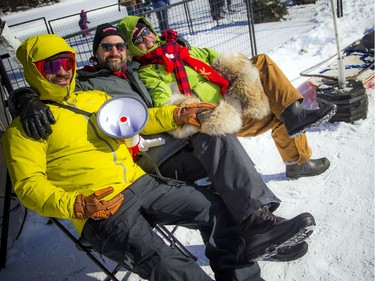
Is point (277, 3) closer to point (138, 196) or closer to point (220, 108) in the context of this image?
point (220, 108)

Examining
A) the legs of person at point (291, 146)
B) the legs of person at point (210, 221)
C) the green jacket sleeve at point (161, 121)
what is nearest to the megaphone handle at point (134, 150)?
the green jacket sleeve at point (161, 121)

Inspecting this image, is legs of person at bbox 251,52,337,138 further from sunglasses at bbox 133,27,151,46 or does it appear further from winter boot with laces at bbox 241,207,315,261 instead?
sunglasses at bbox 133,27,151,46

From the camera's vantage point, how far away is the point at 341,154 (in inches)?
117

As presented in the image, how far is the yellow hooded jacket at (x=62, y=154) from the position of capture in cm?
164

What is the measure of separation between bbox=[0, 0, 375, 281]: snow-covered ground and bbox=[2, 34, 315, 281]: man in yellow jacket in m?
0.39

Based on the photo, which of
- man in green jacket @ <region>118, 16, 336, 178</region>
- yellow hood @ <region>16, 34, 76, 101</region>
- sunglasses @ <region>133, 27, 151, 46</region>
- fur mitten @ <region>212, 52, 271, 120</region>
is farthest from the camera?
sunglasses @ <region>133, 27, 151, 46</region>

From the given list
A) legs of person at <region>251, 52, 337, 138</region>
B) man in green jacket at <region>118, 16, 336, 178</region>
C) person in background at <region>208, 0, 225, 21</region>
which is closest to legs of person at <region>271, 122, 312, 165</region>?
man in green jacket at <region>118, 16, 336, 178</region>

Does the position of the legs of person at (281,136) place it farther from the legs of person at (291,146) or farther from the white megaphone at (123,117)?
the white megaphone at (123,117)

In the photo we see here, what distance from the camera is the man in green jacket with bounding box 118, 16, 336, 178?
7.83ft

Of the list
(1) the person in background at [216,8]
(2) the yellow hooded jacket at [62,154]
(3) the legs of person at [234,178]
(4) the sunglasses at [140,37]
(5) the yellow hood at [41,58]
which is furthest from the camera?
(1) the person in background at [216,8]

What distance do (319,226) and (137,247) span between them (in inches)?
53.6

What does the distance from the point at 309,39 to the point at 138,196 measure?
5377mm

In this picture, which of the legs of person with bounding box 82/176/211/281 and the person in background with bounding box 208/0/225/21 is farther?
the person in background with bounding box 208/0/225/21

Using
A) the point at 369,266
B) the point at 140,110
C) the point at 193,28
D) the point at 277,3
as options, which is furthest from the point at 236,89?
the point at 277,3
